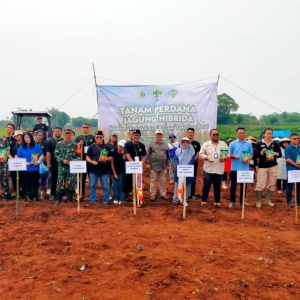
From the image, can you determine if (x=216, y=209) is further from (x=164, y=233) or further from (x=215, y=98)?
(x=215, y=98)

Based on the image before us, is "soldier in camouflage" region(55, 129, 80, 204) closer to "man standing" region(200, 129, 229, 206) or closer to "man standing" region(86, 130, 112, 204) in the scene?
"man standing" region(86, 130, 112, 204)

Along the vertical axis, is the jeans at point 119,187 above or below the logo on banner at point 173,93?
below

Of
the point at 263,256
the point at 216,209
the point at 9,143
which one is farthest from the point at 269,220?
the point at 9,143

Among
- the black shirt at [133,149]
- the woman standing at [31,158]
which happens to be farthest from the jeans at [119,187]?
the woman standing at [31,158]

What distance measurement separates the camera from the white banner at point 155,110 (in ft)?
34.5

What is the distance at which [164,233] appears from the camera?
5461 millimetres

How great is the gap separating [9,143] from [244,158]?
543cm

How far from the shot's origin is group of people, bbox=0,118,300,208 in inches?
286

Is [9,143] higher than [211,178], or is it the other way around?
[9,143]

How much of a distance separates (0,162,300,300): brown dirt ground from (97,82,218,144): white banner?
13.3 ft

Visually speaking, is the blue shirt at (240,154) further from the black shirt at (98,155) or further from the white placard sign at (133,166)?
the black shirt at (98,155)

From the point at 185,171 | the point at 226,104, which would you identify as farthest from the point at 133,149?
the point at 226,104

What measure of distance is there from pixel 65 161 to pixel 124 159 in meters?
1.31

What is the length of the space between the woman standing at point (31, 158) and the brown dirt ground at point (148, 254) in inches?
33.0
